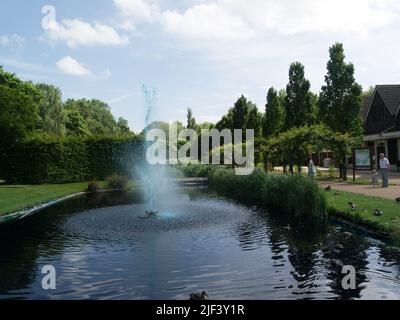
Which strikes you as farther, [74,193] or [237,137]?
[237,137]

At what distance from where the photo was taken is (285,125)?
37656mm

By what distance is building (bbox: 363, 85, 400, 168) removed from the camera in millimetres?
36588

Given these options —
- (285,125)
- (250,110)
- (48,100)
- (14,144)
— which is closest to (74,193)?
(14,144)

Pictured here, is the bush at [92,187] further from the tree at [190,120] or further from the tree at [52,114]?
the tree at [190,120]

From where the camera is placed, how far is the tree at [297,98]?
3684 centimetres

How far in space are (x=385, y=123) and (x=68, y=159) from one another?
29.4 m

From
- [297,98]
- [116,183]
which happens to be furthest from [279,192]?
[297,98]

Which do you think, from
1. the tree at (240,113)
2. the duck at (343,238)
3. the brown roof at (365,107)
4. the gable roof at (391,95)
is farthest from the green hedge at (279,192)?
the brown roof at (365,107)

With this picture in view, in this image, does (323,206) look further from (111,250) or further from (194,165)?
(194,165)

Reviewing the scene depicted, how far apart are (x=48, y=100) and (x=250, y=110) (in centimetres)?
3290

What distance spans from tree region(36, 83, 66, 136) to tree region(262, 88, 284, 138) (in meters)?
31.4

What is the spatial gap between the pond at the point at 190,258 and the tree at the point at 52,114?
45.6m

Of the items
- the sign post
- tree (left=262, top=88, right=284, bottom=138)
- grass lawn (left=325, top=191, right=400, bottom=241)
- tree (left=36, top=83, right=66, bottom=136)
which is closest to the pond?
grass lawn (left=325, top=191, right=400, bottom=241)

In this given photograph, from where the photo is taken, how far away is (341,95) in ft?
102
